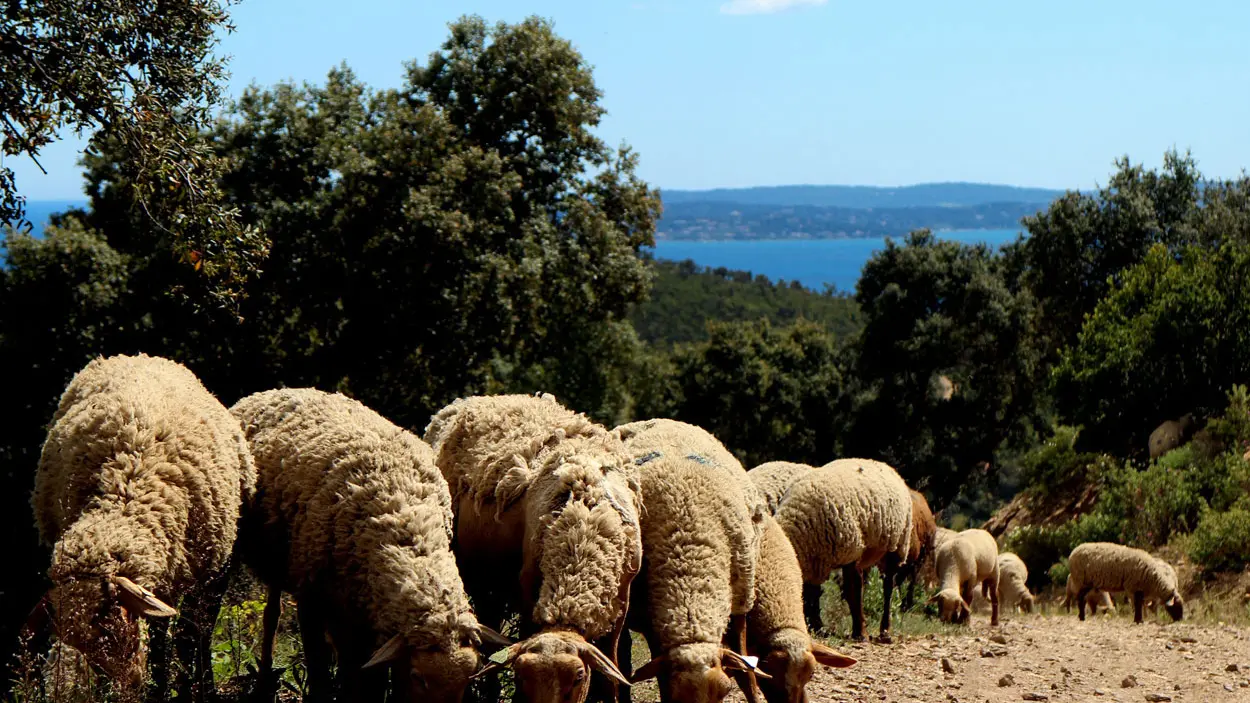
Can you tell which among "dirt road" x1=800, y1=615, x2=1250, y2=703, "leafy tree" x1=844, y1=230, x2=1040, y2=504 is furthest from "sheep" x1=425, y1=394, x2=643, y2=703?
"leafy tree" x1=844, y1=230, x2=1040, y2=504

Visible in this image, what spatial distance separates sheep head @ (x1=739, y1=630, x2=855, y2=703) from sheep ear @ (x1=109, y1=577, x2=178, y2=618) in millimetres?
3605

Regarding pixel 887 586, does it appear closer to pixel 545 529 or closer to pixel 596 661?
pixel 545 529

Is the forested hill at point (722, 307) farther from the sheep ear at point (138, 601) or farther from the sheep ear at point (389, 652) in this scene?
the sheep ear at point (138, 601)

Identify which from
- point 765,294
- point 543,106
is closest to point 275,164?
point 543,106

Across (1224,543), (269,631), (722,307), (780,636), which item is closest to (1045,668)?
(780,636)

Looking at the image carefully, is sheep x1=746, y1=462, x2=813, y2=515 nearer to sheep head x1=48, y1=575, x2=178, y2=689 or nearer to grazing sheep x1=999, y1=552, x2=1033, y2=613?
sheep head x1=48, y1=575, x2=178, y2=689

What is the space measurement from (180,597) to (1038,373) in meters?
32.4

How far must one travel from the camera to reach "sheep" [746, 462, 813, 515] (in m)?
11.7

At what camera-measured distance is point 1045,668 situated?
10.2 metres

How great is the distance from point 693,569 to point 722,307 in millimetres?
76031

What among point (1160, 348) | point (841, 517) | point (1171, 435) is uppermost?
point (1160, 348)

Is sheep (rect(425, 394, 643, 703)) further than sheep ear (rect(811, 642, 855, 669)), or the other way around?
sheep ear (rect(811, 642, 855, 669))

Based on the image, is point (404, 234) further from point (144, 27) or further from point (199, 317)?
point (144, 27)

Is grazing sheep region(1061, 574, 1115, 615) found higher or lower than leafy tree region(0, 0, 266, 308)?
lower
